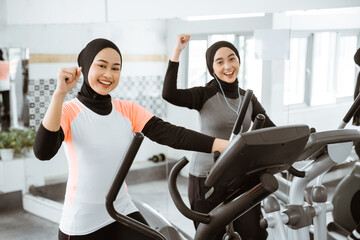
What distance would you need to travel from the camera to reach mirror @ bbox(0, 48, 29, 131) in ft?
13.8

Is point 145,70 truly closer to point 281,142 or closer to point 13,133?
point 13,133

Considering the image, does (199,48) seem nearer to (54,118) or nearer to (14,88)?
(54,118)

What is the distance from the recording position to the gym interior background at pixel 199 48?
3.01 meters

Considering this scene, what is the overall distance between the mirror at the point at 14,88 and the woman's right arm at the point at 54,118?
2.74 metres

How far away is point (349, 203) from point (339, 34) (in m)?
1.34

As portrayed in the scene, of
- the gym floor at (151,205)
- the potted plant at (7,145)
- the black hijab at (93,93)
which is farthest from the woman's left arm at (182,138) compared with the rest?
the potted plant at (7,145)

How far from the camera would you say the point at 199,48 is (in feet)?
10.4

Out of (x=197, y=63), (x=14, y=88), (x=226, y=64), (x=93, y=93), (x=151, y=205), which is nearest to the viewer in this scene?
(x=93, y=93)

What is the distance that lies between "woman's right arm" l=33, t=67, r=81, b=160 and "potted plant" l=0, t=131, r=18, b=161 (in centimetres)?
299

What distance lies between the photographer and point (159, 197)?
3844 millimetres

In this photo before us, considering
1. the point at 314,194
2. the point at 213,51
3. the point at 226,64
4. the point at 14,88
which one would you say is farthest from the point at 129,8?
the point at 314,194

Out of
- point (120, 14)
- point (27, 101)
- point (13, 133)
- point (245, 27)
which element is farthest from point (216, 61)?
point (13, 133)

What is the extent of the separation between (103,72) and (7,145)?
9.41 ft

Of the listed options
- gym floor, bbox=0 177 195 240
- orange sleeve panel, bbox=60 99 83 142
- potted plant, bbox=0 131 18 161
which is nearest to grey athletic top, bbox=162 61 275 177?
orange sleeve panel, bbox=60 99 83 142
